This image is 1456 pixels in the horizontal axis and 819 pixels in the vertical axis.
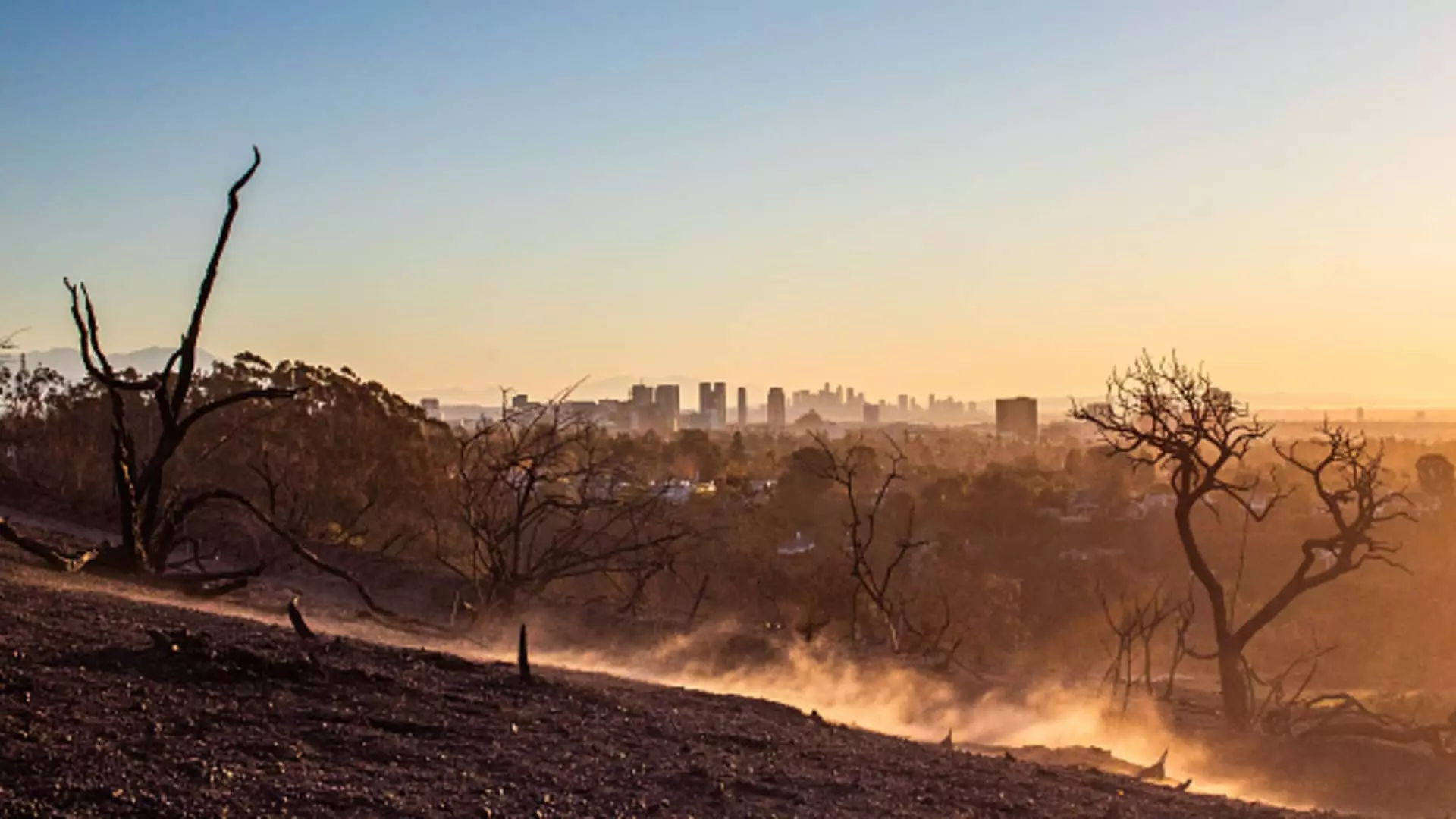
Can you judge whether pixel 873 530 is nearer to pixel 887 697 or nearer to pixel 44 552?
pixel 887 697

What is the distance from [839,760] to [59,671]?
383cm

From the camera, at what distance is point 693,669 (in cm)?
1308

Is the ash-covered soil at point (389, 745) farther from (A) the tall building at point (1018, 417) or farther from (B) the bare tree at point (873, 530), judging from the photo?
(A) the tall building at point (1018, 417)

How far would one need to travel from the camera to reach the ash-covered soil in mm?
4598

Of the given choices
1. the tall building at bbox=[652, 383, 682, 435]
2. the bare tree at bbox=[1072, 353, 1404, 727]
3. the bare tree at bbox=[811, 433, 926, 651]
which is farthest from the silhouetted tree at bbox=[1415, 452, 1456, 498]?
the tall building at bbox=[652, 383, 682, 435]

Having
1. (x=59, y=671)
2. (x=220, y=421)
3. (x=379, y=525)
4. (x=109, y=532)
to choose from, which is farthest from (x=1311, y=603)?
(x=59, y=671)

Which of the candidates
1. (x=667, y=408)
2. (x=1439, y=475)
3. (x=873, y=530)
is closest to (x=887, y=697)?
(x=873, y=530)

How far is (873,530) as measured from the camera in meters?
29.2

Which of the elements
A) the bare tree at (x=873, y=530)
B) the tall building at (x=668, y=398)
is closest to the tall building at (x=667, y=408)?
the tall building at (x=668, y=398)

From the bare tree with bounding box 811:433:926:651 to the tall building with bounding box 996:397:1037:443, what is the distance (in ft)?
295

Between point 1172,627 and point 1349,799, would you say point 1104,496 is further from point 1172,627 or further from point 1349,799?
point 1349,799

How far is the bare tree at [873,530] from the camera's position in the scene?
19683 millimetres

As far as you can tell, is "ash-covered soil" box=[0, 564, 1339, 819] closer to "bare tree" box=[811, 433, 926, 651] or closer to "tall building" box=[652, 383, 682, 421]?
"bare tree" box=[811, 433, 926, 651]

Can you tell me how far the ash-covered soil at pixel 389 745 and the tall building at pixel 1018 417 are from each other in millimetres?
161806
